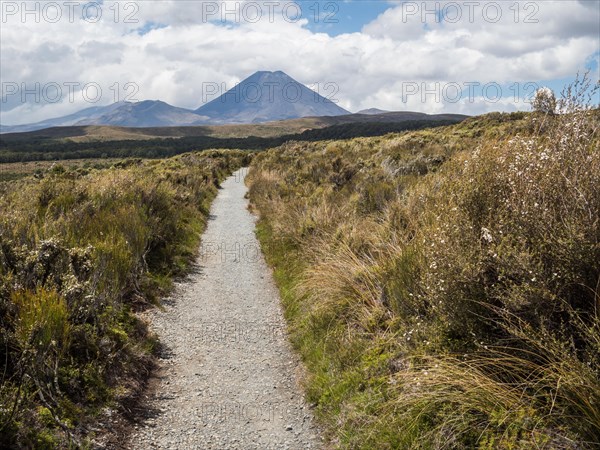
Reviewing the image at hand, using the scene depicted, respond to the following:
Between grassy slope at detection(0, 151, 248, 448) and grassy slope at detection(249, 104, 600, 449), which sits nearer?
grassy slope at detection(249, 104, 600, 449)

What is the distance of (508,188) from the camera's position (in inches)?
150

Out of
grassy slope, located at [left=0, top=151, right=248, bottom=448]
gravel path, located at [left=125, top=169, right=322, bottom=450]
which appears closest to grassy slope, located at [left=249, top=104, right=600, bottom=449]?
gravel path, located at [left=125, top=169, right=322, bottom=450]

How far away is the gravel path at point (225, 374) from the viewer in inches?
167

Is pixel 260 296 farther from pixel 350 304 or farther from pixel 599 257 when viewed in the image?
pixel 599 257

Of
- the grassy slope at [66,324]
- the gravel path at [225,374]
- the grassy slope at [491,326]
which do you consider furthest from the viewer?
the gravel path at [225,374]

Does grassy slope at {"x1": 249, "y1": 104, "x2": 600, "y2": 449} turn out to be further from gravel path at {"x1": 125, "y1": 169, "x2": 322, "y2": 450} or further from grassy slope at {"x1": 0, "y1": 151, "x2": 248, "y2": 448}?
grassy slope at {"x1": 0, "y1": 151, "x2": 248, "y2": 448}

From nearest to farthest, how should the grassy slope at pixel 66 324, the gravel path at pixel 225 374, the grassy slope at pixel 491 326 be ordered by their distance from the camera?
the grassy slope at pixel 491 326
the grassy slope at pixel 66 324
the gravel path at pixel 225 374

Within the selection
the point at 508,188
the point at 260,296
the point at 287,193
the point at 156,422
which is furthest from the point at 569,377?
the point at 287,193

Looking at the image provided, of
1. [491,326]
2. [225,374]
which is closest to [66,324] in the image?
[225,374]

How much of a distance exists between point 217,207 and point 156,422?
15.7 meters

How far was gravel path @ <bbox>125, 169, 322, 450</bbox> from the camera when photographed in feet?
13.9

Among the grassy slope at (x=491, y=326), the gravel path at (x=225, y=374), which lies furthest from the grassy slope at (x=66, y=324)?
the grassy slope at (x=491, y=326)

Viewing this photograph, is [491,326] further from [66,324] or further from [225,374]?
[66,324]

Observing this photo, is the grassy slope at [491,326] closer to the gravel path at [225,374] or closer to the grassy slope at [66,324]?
the gravel path at [225,374]
